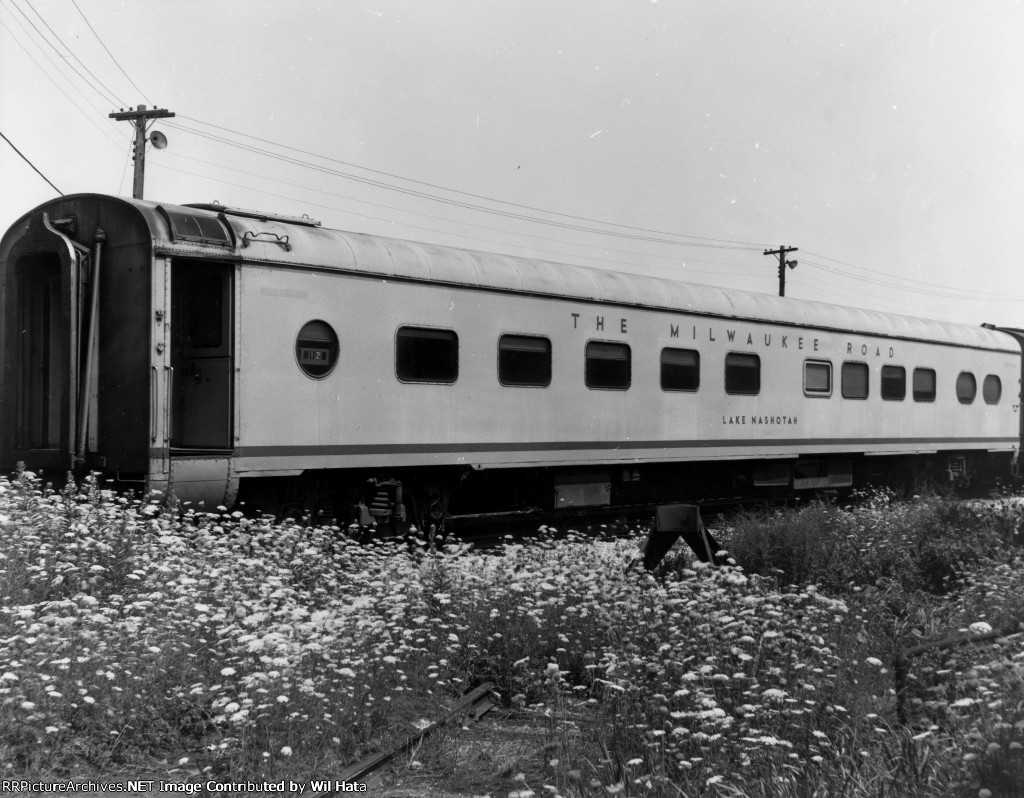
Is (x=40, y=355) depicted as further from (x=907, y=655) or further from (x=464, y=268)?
(x=907, y=655)

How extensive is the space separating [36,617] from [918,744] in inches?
170

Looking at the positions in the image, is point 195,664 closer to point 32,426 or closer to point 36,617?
point 36,617

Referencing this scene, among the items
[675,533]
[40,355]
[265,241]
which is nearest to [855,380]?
[675,533]

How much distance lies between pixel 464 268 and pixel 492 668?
18.9 feet

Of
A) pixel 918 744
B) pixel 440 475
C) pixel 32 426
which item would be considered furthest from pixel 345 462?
pixel 918 744

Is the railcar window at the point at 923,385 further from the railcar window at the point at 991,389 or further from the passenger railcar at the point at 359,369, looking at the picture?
the passenger railcar at the point at 359,369

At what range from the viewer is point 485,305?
11.2 metres

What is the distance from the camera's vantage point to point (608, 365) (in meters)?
12.6

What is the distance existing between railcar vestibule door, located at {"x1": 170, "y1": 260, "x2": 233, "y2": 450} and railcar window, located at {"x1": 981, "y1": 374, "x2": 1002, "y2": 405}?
607 inches

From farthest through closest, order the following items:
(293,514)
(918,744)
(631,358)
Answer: (631,358) < (293,514) < (918,744)

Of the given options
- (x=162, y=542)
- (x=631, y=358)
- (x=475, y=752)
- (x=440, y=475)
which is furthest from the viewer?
(x=631, y=358)

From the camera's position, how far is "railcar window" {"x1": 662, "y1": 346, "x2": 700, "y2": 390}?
43.8 feet

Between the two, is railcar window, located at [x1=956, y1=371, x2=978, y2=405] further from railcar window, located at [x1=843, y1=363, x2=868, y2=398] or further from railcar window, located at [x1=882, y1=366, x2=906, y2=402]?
railcar window, located at [x1=843, y1=363, x2=868, y2=398]

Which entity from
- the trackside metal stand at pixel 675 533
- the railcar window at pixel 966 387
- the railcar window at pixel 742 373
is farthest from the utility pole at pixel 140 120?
the trackside metal stand at pixel 675 533
